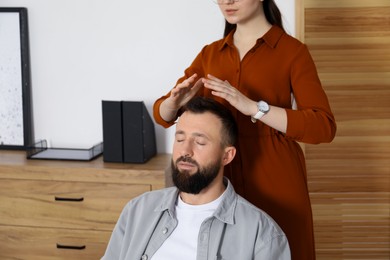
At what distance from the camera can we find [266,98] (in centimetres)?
220

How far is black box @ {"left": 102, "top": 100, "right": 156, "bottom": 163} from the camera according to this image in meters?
3.20

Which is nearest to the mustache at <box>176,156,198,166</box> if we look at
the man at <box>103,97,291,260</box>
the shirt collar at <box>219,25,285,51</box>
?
the man at <box>103,97,291,260</box>

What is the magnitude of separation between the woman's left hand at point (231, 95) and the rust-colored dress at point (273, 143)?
0.63 feet

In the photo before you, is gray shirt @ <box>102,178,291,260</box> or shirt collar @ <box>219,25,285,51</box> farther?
shirt collar @ <box>219,25,285,51</box>

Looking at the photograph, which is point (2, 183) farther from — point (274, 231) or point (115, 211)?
point (274, 231)

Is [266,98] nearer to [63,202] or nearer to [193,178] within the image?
[193,178]

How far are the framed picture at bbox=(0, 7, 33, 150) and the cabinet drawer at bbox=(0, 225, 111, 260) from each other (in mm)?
524

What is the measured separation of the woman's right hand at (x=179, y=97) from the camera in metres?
2.13

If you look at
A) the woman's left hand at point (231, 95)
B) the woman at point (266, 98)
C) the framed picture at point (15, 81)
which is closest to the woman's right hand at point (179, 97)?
the woman at point (266, 98)

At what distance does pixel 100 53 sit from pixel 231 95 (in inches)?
63.0

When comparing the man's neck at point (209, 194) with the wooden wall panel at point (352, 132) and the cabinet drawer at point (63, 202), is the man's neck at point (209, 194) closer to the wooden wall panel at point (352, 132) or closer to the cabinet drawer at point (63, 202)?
the cabinet drawer at point (63, 202)

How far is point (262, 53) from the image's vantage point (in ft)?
7.24

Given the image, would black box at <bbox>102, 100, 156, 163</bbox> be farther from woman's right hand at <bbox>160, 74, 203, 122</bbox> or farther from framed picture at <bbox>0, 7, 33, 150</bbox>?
woman's right hand at <bbox>160, 74, 203, 122</bbox>

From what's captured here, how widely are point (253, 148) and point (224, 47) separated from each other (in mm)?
358
